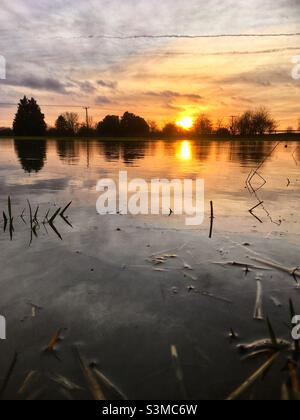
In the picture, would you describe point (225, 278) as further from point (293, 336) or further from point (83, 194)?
point (83, 194)

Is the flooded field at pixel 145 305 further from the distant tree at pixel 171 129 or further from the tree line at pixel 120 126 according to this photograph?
the distant tree at pixel 171 129

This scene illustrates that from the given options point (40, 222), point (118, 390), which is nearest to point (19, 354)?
point (118, 390)

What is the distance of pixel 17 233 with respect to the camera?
235 inches

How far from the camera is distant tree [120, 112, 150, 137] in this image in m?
109

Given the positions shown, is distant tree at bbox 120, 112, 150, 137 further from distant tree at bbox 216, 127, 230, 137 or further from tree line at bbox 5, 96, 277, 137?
distant tree at bbox 216, 127, 230, 137

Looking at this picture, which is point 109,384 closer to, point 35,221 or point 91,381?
point 91,381

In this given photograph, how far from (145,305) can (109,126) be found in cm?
10903

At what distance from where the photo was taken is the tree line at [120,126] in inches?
3579

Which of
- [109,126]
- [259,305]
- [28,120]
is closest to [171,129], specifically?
[109,126]

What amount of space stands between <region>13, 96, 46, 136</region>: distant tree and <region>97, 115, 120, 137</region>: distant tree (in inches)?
876

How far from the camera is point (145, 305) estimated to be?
3.55 m

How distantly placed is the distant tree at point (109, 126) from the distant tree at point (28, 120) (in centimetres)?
2224

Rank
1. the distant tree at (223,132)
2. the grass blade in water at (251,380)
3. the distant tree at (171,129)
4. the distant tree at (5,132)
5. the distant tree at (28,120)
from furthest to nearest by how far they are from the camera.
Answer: the distant tree at (171,129) < the distant tree at (223,132) < the distant tree at (5,132) < the distant tree at (28,120) < the grass blade in water at (251,380)

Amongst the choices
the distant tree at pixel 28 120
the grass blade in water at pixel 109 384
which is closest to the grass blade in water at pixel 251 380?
the grass blade in water at pixel 109 384
